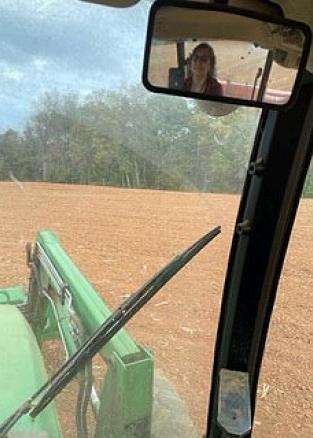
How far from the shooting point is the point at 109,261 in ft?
5.80

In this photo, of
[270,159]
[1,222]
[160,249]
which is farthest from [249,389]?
[1,222]

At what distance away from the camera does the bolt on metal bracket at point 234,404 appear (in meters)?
1.90

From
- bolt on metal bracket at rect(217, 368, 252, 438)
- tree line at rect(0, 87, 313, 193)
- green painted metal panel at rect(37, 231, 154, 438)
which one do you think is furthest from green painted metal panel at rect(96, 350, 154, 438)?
tree line at rect(0, 87, 313, 193)

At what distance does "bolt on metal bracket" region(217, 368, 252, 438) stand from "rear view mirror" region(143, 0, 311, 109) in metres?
1.03

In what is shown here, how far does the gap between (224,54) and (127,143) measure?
45 cm

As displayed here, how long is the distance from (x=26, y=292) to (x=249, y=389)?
0.84 meters

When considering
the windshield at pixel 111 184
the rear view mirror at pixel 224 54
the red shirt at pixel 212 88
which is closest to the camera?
the rear view mirror at pixel 224 54

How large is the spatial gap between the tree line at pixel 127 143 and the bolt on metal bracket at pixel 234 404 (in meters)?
0.64

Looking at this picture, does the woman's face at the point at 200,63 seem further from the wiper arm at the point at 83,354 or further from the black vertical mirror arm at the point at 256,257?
the wiper arm at the point at 83,354

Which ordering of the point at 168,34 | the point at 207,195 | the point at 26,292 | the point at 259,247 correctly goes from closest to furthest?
1. the point at 168,34
2. the point at 26,292
3. the point at 207,195
4. the point at 259,247

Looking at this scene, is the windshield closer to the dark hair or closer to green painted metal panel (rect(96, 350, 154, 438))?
green painted metal panel (rect(96, 350, 154, 438))

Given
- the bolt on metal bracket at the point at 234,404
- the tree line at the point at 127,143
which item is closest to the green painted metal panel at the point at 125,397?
the bolt on metal bracket at the point at 234,404

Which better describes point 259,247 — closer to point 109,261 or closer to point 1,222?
point 109,261

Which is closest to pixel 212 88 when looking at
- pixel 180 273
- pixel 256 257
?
pixel 180 273
